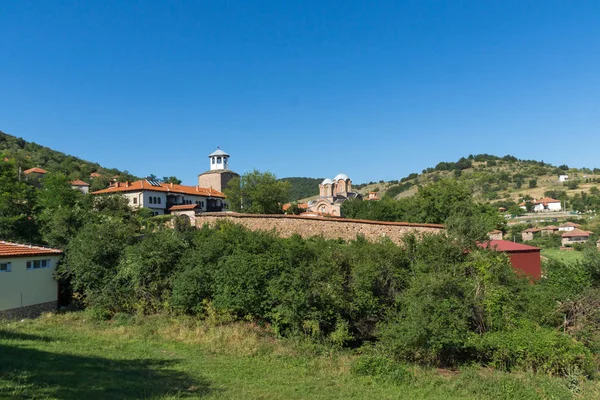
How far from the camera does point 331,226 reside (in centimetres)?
2195

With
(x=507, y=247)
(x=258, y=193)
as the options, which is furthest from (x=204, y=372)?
(x=258, y=193)

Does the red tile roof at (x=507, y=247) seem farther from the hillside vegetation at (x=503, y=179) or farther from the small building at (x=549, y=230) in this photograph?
the hillside vegetation at (x=503, y=179)

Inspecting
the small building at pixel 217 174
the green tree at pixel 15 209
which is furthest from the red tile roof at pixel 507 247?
the small building at pixel 217 174

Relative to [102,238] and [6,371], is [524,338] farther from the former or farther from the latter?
[102,238]

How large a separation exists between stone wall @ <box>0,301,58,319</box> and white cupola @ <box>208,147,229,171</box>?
1586 inches

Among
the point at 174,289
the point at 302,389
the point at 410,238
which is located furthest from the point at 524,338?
the point at 174,289

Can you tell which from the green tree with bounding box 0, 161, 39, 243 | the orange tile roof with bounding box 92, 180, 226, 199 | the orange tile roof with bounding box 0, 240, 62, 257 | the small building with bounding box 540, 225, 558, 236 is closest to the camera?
the orange tile roof with bounding box 0, 240, 62, 257

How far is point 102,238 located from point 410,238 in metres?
14.4

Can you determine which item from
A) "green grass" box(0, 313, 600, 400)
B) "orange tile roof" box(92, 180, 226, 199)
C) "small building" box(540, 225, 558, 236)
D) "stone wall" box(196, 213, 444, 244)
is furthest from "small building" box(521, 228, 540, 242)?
"green grass" box(0, 313, 600, 400)

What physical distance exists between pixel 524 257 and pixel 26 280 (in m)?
22.5

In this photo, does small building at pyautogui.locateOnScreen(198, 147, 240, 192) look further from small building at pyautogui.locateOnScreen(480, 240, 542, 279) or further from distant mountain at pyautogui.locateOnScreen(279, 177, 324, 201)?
distant mountain at pyautogui.locateOnScreen(279, 177, 324, 201)

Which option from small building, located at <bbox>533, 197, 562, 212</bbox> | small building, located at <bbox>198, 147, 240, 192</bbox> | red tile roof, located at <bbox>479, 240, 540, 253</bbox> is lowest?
red tile roof, located at <bbox>479, 240, 540, 253</bbox>

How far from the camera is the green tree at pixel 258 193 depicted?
37094 mm

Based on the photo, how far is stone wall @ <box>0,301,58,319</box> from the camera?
1650 centimetres
